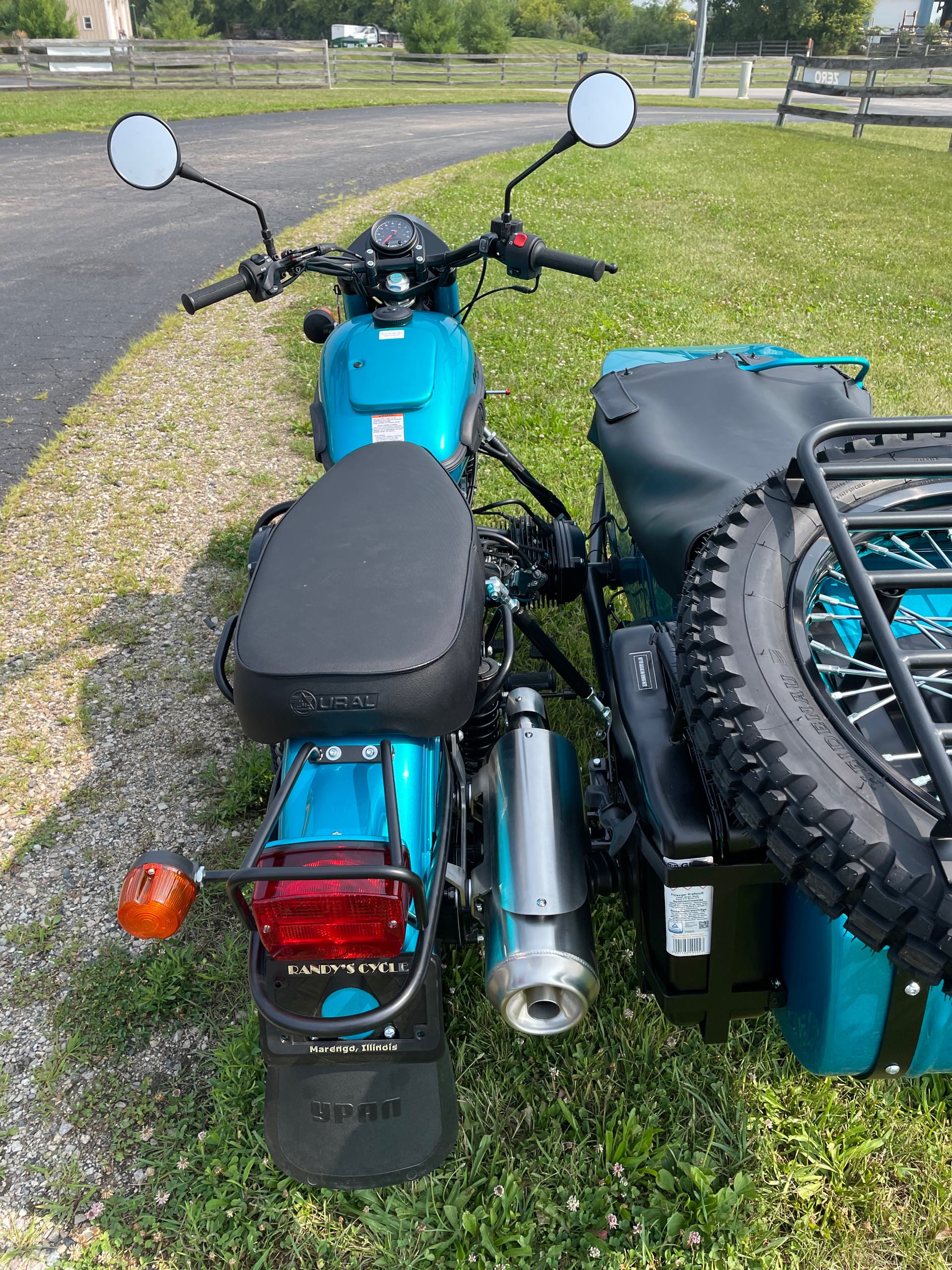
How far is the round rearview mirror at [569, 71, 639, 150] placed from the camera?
257 cm

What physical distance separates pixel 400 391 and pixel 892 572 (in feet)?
4.97

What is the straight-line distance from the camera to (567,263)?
108 inches

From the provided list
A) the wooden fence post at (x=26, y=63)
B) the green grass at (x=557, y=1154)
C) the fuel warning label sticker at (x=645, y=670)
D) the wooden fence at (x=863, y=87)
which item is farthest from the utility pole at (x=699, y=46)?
the green grass at (x=557, y=1154)

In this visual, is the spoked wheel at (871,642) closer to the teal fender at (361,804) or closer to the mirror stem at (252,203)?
the teal fender at (361,804)

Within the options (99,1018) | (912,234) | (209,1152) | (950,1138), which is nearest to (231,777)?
(99,1018)

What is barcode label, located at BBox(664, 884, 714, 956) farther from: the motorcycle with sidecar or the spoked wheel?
the spoked wheel

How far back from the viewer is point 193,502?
15.5 ft

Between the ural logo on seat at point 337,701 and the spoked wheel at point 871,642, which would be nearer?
the spoked wheel at point 871,642

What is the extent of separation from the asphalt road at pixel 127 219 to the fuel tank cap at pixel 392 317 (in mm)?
3108

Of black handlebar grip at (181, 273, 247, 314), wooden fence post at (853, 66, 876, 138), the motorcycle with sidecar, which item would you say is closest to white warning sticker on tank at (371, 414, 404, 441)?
the motorcycle with sidecar

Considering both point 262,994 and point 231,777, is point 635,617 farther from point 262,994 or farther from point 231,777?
point 262,994

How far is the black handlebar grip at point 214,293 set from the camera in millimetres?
2514

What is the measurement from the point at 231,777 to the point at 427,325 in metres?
1.64

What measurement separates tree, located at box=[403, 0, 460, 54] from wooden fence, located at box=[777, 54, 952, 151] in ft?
93.2
